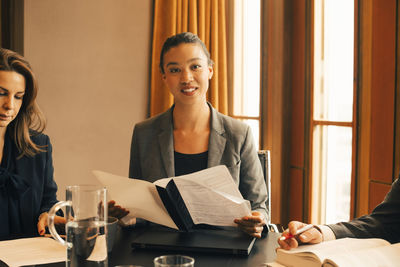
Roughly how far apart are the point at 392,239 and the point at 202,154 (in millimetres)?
844

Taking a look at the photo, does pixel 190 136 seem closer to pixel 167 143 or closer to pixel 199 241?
pixel 167 143

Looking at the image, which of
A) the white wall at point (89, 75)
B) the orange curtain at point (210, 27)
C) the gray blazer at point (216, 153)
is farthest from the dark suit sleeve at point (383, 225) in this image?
the white wall at point (89, 75)

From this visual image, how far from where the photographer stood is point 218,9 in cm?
350

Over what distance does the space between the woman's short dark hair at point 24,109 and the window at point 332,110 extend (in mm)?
1695

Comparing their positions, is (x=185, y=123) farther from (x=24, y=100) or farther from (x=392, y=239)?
(x=392, y=239)

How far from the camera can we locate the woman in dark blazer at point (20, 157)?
5.59 ft

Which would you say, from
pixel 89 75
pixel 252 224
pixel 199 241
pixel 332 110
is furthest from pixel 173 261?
pixel 89 75

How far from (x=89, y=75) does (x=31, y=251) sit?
2.55 meters

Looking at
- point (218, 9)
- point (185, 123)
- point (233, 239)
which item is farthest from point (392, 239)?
point (218, 9)

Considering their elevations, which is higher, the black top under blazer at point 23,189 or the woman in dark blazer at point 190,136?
the woman in dark blazer at point 190,136

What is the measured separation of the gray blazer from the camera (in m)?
1.85

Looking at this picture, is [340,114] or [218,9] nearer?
[340,114]

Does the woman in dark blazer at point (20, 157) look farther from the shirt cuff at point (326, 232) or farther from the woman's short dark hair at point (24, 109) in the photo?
the shirt cuff at point (326, 232)

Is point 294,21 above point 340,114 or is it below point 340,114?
above
